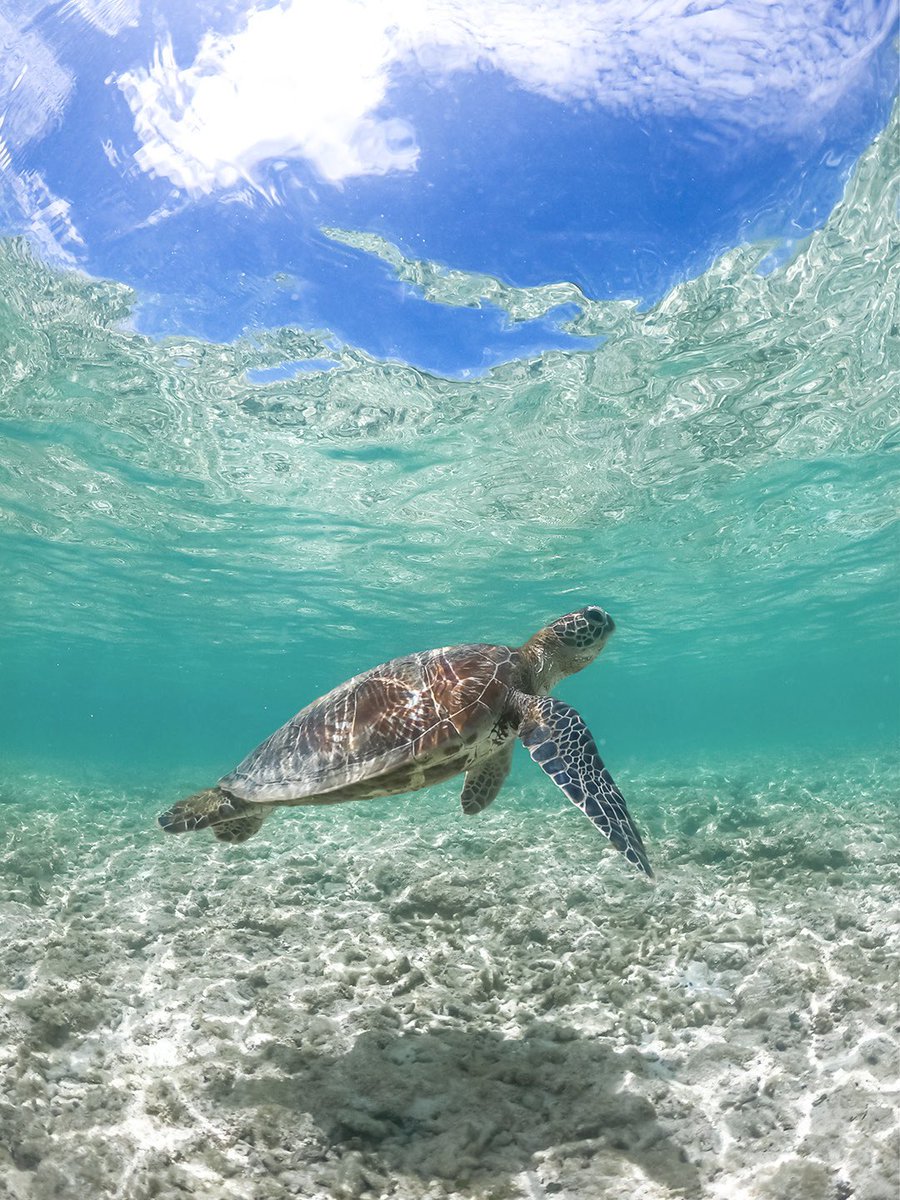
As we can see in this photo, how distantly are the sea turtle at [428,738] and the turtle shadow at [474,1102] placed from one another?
134 cm

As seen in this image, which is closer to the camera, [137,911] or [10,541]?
[137,911]

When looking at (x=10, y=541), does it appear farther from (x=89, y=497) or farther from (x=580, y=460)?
(x=580, y=460)

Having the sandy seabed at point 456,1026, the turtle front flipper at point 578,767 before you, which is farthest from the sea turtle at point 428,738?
the sandy seabed at point 456,1026

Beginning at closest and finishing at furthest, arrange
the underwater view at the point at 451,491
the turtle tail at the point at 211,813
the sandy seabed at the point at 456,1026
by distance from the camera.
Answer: the sandy seabed at the point at 456,1026
the underwater view at the point at 451,491
the turtle tail at the point at 211,813

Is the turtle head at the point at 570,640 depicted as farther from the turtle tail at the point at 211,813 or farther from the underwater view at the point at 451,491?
the turtle tail at the point at 211,813

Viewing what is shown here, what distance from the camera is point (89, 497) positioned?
682 inches

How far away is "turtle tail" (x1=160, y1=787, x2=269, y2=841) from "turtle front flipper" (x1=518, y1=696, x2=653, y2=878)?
2.35 m

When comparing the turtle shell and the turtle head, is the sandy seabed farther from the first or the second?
the turtle head

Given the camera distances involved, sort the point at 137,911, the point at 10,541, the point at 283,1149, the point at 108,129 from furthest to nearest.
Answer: the point at 10,541 → the point at 108,129 → the point at 137,911 → the point at 283,1149

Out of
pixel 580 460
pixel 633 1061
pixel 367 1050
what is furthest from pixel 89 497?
pixel 633 1061

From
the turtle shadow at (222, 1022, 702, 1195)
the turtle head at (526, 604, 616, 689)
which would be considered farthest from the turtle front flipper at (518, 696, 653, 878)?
the turtle shadow at (222, 1022, 702, 1195)

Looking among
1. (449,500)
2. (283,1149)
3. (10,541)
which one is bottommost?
(283,1149)

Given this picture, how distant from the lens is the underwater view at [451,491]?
373 cm

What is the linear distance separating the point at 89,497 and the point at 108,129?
11168 millimetres
